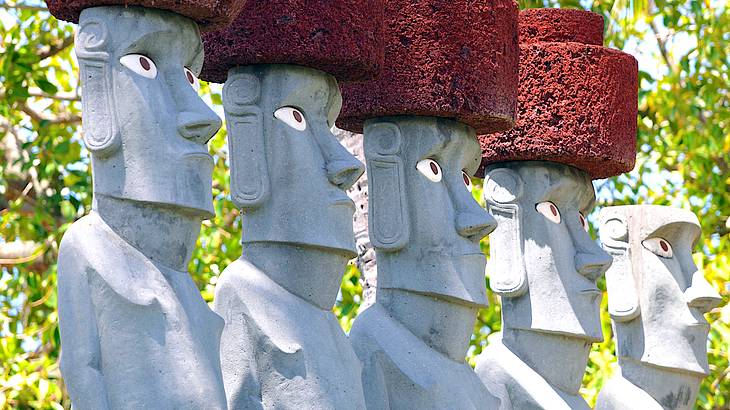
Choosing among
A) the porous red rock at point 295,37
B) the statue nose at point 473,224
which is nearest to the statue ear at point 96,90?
the porous red rock at point 295,37

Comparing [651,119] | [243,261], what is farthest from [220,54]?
[651,119]

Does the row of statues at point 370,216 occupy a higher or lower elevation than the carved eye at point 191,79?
lower

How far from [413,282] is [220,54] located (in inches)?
42.8

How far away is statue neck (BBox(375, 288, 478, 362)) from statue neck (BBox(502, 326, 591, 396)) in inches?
30.9

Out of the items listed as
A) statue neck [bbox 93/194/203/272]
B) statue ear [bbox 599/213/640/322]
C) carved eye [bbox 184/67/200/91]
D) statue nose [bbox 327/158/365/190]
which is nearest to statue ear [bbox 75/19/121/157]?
statue neck [bbox 93/194/203/272]

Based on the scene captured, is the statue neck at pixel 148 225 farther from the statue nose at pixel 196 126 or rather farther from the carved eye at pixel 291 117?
the carved eye at pixel 291 117

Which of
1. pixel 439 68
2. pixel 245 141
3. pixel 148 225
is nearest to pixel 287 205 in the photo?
pixel 245 141

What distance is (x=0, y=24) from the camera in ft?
29.1

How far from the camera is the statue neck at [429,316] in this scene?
5625 millimetres

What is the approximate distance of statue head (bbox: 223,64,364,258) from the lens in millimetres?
5027

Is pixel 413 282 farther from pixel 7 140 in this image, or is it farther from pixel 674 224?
pixel 7 140

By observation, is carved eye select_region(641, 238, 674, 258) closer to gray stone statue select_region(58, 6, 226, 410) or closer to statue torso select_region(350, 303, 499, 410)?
statue torso select_region(350, 303, 499, 410)

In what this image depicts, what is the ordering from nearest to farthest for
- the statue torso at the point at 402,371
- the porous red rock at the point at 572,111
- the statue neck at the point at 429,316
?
the statue torso at the point at 402,371
the statue neck at the point at 429,316
the porous red rock at the point at 572,111

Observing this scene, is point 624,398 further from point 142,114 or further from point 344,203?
point 142,114
